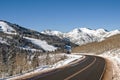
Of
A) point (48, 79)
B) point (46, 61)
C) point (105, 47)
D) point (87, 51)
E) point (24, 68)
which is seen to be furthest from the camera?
point (87, 51)

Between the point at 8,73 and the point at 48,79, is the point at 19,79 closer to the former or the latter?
the point at 48,79

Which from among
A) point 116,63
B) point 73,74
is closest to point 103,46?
point 116,63

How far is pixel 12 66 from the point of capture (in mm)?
32312

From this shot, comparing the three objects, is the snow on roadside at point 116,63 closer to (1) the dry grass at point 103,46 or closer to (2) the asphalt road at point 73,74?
(2) the asphalt road at point 73,74

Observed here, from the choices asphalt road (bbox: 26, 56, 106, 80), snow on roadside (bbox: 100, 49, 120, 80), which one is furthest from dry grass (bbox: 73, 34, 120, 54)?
asphalt road (bbox: 26, 56, 106, 80)

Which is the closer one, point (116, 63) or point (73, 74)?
point (73, 74)

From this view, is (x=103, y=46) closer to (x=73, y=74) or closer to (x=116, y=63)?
(x=116, y=63)

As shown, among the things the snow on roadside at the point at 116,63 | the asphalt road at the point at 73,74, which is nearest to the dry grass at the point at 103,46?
the snow on roadside at the point at 116,63

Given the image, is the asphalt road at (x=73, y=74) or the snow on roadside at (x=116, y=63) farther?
the snow on roadside at (x=116, y=63)

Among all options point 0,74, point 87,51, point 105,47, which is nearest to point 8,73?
point 0,74

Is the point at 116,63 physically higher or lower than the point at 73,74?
higher

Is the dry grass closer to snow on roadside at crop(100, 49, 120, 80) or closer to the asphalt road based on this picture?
snow on roadside at crop(100, 49, 120, 80)

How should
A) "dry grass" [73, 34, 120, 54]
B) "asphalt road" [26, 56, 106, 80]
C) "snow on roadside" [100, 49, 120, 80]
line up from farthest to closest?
1. "dry grass" [73, 34, 120, 54]
2. "snow on roadside" [100, 49, 120, 80]
3. "asphalt road" [26, 56, 106, 80]

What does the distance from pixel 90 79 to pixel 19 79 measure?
17.5 feet
